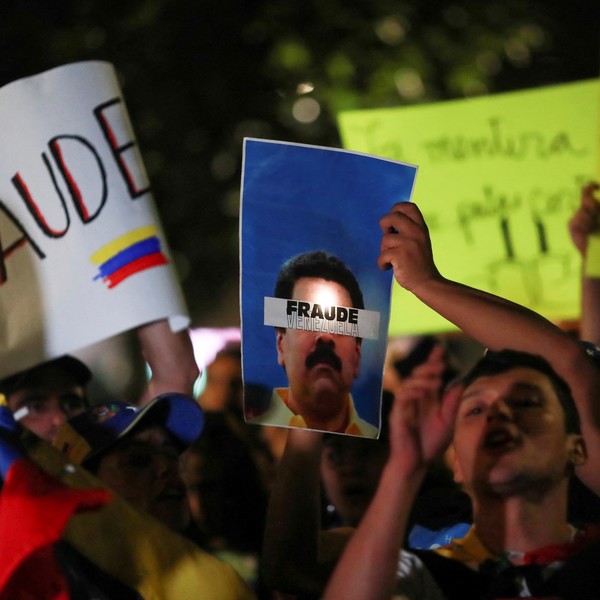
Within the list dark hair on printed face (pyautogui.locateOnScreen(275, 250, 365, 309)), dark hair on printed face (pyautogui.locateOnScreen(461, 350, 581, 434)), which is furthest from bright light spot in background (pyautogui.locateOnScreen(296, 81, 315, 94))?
dark hair on printed face (pyautogui.locateOnScreen(461, 350, 581, 434))

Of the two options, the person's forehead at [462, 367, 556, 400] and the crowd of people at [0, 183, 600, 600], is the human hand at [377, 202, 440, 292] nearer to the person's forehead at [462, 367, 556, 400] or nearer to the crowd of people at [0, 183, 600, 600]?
the crowd of people at [0, 183, 600, 600]

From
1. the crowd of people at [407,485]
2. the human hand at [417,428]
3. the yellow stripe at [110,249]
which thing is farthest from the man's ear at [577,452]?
the yellow stripe at [110,249]

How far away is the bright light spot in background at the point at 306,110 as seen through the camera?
272 cm

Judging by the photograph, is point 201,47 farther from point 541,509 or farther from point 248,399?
point 541,509

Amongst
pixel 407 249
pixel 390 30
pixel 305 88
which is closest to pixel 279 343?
pixel 407 249

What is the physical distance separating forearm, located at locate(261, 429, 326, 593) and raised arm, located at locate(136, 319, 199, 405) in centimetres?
38

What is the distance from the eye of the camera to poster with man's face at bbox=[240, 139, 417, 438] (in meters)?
2.08

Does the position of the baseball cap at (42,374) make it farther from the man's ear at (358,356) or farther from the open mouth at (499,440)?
the open mouth at (499,440)

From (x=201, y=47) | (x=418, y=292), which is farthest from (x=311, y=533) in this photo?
(x=201, y=47)

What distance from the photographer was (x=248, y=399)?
2094mm

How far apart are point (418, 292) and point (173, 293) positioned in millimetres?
507

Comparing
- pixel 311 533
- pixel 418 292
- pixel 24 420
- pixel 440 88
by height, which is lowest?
pixel 311 533

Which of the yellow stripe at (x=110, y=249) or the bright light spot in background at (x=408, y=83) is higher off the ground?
the bright light spot in background at (x=408, y=83)

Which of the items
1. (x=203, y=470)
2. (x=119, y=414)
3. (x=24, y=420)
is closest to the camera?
(x=119, y=414)
